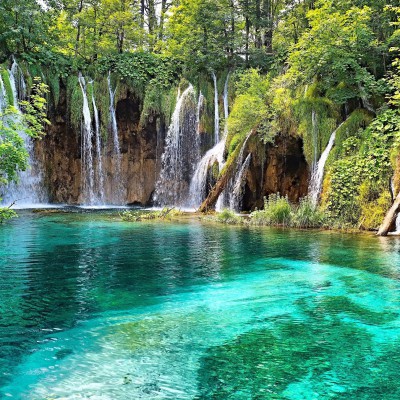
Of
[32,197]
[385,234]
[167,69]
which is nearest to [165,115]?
[167,69]

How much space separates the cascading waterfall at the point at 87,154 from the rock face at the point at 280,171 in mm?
11595

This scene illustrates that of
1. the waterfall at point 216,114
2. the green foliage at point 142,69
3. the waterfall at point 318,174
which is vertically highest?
the green foliage at point 142,69

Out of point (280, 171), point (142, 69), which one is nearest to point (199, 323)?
point (280, 171)

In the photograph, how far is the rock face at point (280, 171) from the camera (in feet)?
60.7

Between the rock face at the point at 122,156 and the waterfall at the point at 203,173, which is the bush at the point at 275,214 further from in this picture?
the rock face at the point at 122,156

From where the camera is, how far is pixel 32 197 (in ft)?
86.4

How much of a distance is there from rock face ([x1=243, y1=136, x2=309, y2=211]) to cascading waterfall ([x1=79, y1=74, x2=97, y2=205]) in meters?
11.6

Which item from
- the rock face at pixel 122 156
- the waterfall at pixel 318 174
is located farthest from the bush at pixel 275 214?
the rock face at pixel 122 156

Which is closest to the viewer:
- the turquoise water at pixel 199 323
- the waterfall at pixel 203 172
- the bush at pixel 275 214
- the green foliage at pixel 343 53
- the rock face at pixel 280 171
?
the turquoise water at pixel 199 323

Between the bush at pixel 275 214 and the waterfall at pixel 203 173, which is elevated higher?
the waterfall at pixel 203 173

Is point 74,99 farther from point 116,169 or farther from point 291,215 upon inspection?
point 291,215

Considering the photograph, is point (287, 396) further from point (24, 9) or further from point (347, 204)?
point (24, 9)

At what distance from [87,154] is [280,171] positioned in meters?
13.2

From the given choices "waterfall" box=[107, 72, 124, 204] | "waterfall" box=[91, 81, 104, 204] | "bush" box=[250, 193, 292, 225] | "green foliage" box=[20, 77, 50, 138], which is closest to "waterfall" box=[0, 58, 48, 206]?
"waterfall" box=[91, 81, 104, 204]
